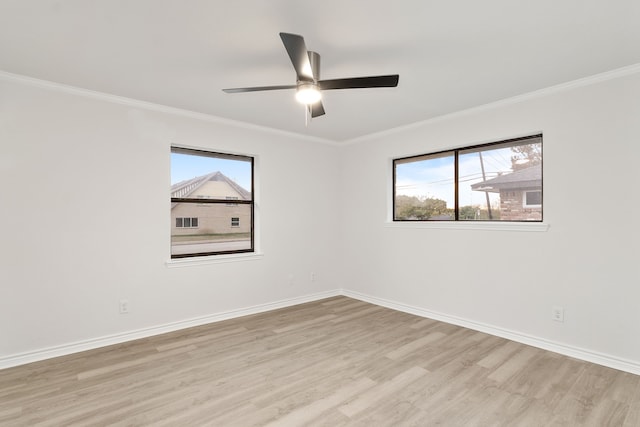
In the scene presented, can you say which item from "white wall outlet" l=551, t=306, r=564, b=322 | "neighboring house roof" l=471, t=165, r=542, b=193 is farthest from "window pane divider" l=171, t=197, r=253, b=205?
"white wall outlet" l=551, t=306, r=564, b=322

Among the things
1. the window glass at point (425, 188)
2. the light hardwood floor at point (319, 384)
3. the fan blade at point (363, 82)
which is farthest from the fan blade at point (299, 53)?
the window glass at point (425, 188)

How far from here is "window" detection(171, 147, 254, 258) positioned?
3.88 m

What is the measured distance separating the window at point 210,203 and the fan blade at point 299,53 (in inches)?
88.5

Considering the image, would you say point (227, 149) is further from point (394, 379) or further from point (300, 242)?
point (394, 379)

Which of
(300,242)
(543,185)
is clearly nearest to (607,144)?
(543,185)

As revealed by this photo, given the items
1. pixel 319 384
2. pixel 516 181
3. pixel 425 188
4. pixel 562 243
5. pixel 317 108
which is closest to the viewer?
pixel 319 384

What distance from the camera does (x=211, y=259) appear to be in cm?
394

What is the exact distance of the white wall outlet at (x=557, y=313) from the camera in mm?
3039

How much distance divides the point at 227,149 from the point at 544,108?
135 inches

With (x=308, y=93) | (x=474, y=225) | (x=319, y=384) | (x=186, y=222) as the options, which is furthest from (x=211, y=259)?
(x=474, y=225)

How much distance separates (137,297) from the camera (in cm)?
342

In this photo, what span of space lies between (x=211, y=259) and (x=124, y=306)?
99 cm

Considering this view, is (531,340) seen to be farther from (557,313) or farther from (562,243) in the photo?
(562,243)

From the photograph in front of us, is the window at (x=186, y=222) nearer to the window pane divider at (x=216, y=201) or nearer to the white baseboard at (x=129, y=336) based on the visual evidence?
the window pane divider at (x=216, y=201)
